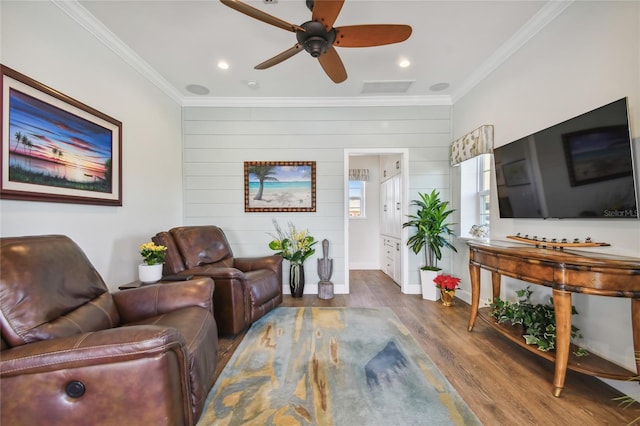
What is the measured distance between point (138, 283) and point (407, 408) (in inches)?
87.2

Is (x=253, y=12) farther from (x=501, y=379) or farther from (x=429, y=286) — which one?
(x=429, y=286)

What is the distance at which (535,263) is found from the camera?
173 cm

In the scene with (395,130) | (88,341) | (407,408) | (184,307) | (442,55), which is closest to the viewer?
(88,341)

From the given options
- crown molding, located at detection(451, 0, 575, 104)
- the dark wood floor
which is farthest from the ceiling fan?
the dark wood floor

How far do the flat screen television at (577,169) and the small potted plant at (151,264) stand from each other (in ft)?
10.9

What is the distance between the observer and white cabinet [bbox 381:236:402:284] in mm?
4266

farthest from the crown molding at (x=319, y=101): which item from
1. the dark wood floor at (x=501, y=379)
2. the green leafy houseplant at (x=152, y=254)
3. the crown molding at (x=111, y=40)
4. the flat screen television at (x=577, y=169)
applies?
the dark wood floor at (x=501, y=379)

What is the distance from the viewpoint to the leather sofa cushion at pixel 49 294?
1146mm

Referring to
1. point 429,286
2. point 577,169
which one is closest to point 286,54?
point 577,169

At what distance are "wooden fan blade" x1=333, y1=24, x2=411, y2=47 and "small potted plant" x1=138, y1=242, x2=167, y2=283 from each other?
2.29m

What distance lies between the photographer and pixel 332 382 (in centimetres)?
176

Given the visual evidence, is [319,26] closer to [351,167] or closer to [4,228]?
[4,228]

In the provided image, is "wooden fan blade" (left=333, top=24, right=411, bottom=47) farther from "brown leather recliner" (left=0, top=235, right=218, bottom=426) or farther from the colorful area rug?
the colorful area rug

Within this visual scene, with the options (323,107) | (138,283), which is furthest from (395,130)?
(138,283)
